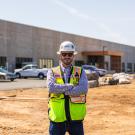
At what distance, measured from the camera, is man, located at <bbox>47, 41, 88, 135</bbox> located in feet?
18.4

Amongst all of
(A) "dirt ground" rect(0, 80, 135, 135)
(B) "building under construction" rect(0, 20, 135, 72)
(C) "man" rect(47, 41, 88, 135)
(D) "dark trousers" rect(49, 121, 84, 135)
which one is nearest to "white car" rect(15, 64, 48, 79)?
(B) "building under construction" rect(0, 20, 135, 72)

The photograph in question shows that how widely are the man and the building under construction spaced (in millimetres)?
51872

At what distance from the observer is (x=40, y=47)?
66250 millimetres

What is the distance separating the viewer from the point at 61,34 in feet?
241

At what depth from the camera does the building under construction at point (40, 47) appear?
58.5 meters

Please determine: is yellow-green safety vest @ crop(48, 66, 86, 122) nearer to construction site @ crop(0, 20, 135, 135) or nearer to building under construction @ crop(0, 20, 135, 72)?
construction site @ crop(0, 20, 135, 135)

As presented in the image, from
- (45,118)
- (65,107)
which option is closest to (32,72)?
(45,118)

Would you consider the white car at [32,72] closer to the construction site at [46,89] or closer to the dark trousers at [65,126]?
the construction site at [46,89]

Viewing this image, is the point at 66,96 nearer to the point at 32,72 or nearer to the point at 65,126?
the point at 65,126

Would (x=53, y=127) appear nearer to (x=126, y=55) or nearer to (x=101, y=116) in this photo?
(x=101, y=116)

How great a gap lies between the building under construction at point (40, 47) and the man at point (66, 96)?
51872 mm

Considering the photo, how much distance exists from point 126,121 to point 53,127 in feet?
25.4

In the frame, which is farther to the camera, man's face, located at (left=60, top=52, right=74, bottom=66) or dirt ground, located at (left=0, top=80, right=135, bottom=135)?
dirt ground, located at (left=0, top=80, right=135, bottom=135)

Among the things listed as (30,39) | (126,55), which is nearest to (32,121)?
(30,39)
